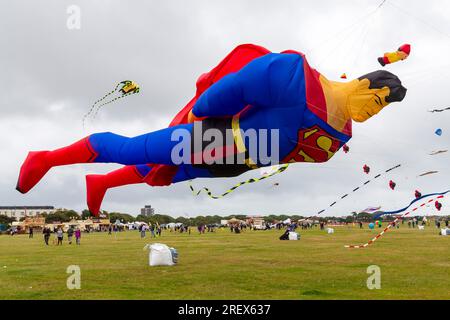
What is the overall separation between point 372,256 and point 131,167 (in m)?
9.05

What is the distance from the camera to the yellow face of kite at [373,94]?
22.7 ft

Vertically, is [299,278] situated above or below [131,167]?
below

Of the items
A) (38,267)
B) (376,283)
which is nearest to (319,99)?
(376,283)

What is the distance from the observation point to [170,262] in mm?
12727

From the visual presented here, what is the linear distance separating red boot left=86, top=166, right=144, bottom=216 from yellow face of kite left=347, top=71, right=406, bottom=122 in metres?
4.44

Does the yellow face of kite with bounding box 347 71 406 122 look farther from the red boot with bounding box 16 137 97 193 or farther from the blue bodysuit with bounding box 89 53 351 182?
the red boot with bounding box 16 137 97 193

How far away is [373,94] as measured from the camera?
23.2ft

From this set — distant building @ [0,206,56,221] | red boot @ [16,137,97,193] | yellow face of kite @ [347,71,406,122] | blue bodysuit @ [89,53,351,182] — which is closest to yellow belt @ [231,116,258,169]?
blue bodysuit @ [89,53,351,182]

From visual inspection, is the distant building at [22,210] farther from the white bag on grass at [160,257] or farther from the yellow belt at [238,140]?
the yellow belt at [238,140]

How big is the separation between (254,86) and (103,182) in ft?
13.5

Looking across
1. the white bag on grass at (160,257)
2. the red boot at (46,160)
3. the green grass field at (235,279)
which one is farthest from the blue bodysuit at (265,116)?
the white bag on grass at (160,257)

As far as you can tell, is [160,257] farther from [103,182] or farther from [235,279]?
[103,182]

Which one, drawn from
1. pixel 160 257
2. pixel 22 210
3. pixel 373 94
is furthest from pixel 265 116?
pixel 22 210
